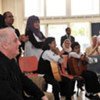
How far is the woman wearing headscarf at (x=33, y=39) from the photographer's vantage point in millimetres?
5578

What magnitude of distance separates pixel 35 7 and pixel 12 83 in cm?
1013

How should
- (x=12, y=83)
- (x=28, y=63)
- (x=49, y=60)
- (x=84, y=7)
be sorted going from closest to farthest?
(x=12, y=83) < (x=28, y=63) < (x=49, y=60) < (x=84, y=7)

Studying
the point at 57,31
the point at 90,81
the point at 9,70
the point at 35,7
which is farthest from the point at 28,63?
the point at 35,7

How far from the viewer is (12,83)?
2.63 m

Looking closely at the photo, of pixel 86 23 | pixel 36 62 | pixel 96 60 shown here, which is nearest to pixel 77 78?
pixel 96 60

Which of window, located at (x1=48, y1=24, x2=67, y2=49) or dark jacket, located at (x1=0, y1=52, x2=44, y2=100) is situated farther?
window, located at (x1=48, y1=24, x2=67, y2=49)

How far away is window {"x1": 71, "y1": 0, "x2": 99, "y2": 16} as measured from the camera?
11.9m

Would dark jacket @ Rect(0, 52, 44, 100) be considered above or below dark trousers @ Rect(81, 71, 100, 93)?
above

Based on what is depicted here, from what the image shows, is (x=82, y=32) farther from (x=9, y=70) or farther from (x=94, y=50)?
(x=9, y=70)

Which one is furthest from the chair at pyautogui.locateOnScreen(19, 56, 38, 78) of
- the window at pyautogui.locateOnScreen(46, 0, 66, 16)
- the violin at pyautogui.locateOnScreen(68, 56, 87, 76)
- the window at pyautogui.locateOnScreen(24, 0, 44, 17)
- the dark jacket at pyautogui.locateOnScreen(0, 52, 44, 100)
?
the window at pyautogui.locateOnScreen(24, 0, 44, 17)

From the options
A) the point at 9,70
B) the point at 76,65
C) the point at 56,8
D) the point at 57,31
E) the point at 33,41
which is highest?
the point at 56,8

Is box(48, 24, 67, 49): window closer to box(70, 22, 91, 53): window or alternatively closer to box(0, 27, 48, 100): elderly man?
box(70, 22, 91, 53): window

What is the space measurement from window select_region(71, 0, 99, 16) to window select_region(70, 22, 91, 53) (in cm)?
41

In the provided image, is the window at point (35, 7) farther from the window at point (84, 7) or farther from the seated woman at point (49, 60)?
the seated woman at point (49, 60)
